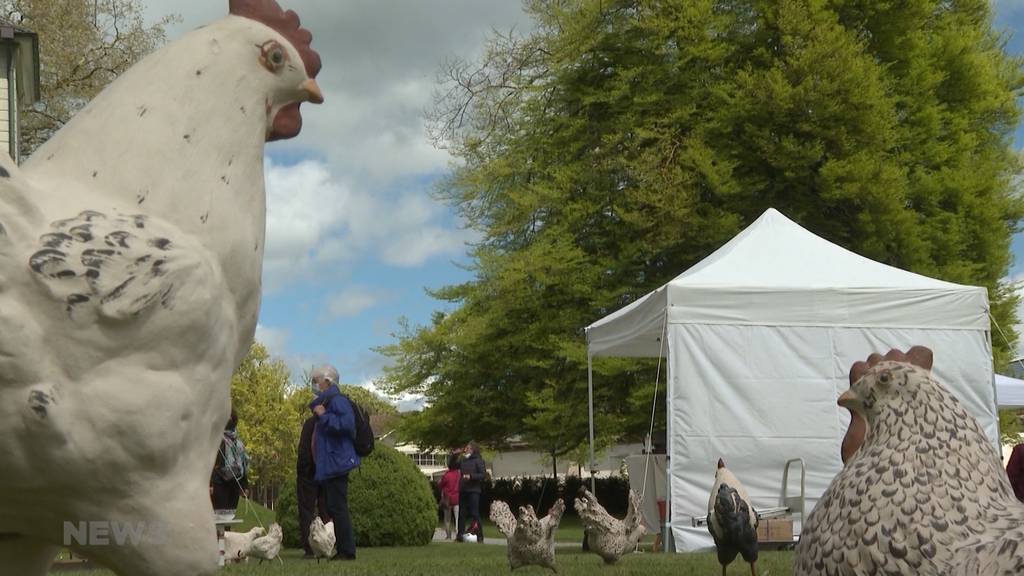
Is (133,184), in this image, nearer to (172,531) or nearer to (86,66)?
(172,531)

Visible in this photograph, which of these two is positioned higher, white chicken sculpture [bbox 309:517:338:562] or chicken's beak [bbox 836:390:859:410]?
chicken's beak [bbox 836:390:859:410]

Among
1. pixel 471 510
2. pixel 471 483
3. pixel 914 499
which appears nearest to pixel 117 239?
pixel 914 499

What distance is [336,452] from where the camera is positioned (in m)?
9.42

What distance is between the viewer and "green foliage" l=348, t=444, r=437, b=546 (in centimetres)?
1283

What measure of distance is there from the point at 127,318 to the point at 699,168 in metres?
20.3

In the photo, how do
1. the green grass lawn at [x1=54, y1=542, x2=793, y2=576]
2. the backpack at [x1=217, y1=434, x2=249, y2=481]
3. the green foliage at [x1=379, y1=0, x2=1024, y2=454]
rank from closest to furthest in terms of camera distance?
the green grass lawn at [x1=54, y1=542, x2=793, y2=576], the backpack at [x1=217, y1=434, x2=249, y2=481], the green foliage at [x1=379, y1=0, x2=1024, y2=454]

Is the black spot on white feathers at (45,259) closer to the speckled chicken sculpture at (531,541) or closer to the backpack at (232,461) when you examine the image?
the speckled chicken sculpture at (531,541)

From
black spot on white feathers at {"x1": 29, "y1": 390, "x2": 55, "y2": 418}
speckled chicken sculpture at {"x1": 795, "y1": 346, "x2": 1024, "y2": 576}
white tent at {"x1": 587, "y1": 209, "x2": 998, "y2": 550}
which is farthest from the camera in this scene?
white tent at {"x1": 587, "y1": 209, "x2": 998, "y2": 550}

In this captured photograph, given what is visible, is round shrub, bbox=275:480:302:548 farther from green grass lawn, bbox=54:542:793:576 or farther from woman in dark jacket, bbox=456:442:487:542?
woman in dark jacket, bbox=456:442:487:542

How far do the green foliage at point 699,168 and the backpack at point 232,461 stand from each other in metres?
11.3

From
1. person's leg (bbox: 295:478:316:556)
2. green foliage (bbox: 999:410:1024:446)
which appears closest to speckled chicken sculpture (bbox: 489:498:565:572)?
person's leg (bbox: 295:478:316:556)

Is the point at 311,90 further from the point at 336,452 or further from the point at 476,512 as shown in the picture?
the point at 476,512

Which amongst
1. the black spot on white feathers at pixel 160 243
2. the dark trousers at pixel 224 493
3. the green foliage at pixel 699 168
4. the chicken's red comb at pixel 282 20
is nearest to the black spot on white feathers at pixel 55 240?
the black spot on white feathers at pixel 160 243

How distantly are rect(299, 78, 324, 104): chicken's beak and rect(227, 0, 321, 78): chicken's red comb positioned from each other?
39 millimetres
